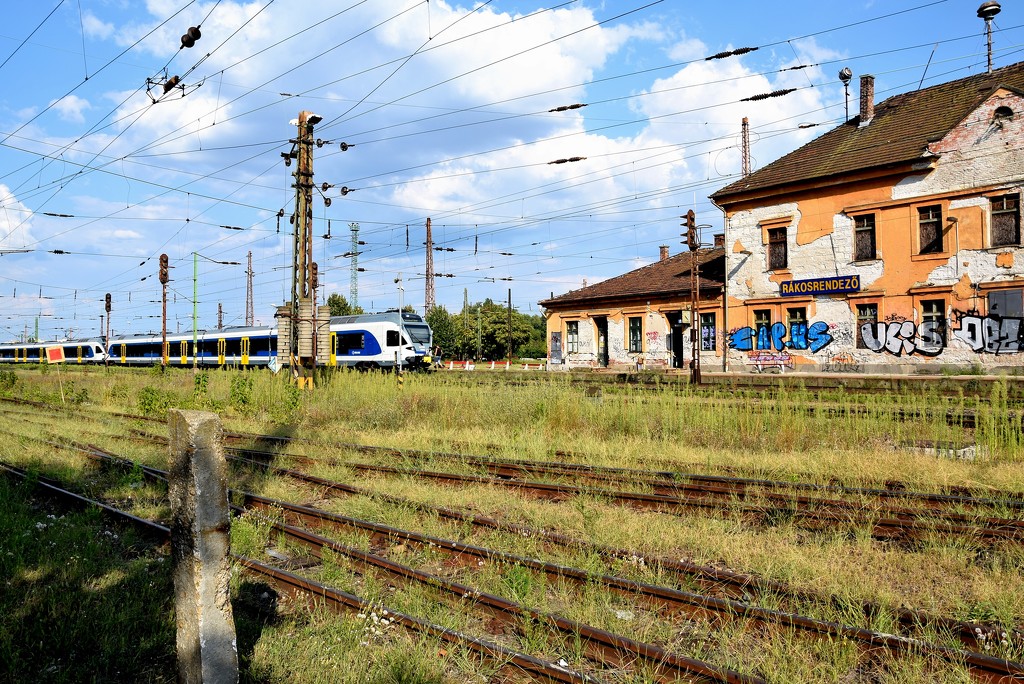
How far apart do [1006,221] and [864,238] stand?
14.9ft

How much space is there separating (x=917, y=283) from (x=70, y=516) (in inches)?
1044

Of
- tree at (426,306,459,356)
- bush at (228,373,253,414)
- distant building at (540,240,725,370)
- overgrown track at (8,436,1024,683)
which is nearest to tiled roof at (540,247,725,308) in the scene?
distant building at (540,240,725,370)

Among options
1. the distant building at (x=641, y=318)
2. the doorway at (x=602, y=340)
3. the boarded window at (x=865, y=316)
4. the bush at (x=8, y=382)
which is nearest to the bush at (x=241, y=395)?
the bush at (x=8, y=382)

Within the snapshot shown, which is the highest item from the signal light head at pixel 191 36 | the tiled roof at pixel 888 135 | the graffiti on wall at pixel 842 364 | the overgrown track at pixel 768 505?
the tiled roof at pixel 888 135

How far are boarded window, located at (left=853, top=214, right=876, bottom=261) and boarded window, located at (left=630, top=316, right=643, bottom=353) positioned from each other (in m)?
10.8

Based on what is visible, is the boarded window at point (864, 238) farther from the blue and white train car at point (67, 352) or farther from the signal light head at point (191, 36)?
the blue and white train car at point (67, 352)

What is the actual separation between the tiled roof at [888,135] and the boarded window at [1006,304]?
18.4 feet

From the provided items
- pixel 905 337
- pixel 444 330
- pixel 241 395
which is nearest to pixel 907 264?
pixel 905 337

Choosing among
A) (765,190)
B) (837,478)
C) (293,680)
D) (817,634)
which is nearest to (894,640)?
(817,634)

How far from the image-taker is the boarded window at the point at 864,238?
25969 millimetres

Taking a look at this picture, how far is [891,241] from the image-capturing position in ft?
82.7

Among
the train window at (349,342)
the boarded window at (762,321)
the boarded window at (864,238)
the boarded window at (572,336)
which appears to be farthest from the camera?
the boarded window at (572,336)

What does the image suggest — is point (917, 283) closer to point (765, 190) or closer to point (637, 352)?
point (765, 190)

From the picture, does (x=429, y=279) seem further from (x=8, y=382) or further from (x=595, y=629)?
(x=595, y=629)
